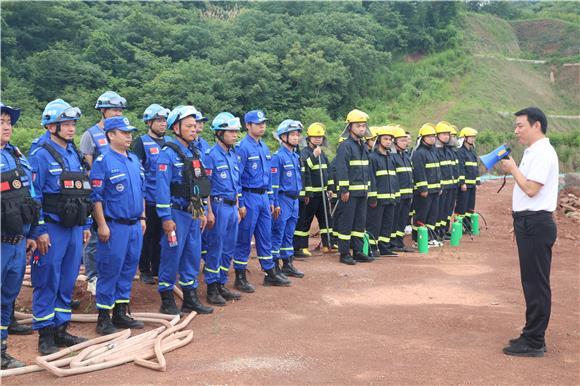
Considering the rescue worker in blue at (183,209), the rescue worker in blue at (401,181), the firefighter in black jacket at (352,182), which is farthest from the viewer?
the rescue worker in blue at (401,181)

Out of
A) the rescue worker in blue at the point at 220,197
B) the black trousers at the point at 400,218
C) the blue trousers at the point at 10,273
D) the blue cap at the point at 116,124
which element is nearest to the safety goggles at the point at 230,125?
the rescue worker in blue at the point at 220,197

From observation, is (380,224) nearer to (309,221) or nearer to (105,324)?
(309,221)

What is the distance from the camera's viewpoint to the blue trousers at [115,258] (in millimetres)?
5867

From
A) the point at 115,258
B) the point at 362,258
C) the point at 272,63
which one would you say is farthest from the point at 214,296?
→ the point at 272,63

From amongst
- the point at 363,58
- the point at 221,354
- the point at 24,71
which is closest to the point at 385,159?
the point at 221,354

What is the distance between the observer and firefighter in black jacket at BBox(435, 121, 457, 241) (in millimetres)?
12516

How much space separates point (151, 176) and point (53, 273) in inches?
103

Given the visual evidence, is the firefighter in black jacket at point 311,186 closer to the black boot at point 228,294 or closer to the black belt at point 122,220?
the black boot at point 228,294

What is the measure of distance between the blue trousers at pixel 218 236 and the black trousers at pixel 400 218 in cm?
484

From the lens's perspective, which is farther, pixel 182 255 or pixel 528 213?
pixel 182 255

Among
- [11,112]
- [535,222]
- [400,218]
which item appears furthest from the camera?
[400,218]

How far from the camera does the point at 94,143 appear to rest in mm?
7082

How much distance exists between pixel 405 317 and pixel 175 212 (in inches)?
115

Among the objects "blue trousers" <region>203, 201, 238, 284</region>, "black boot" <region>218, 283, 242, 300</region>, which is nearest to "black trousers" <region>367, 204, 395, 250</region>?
"black boot" <region>218, 283, 242, 300</region>
